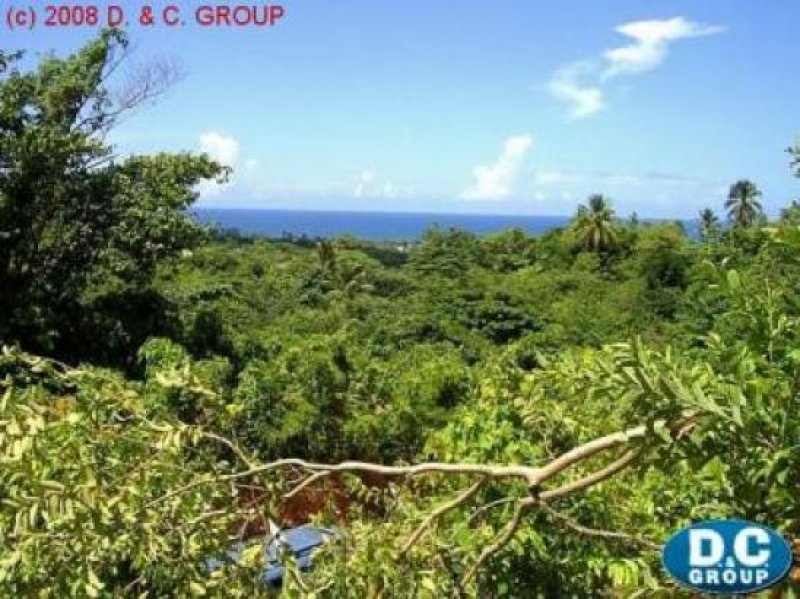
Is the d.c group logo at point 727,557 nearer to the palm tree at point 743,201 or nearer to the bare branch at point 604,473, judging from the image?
the bare branch at point 604,473

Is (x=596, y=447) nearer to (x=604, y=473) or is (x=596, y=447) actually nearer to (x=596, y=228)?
(x=604, y=473)

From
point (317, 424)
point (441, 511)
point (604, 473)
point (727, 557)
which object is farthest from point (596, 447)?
point (317, 424)

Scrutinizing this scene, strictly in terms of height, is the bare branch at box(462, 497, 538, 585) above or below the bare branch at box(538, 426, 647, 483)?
below

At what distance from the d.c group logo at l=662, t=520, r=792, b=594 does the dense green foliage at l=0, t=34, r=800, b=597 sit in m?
0.04

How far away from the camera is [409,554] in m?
2.13

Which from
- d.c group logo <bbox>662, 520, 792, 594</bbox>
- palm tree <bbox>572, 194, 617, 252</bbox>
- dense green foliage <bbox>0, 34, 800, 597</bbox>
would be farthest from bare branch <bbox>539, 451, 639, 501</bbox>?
palm tree <bbox>572, 194, 617, 252</bbox>

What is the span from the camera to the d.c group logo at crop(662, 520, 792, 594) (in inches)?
62.7

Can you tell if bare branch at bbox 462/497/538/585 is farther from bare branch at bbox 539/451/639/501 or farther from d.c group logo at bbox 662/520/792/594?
d.c group logo at bbox 662/520/792/594

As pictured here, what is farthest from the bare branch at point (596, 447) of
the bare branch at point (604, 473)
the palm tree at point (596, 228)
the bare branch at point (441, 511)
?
Result: the palm tree at point (596, 228)

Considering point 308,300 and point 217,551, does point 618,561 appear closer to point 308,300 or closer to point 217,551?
point 217,551

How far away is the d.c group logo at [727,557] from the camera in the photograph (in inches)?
62.7

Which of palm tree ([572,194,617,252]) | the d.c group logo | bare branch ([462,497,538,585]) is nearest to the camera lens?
the d.c group logo

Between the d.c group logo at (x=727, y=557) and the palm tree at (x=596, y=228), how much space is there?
122 feet

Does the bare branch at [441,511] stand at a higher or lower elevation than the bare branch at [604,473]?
lower
